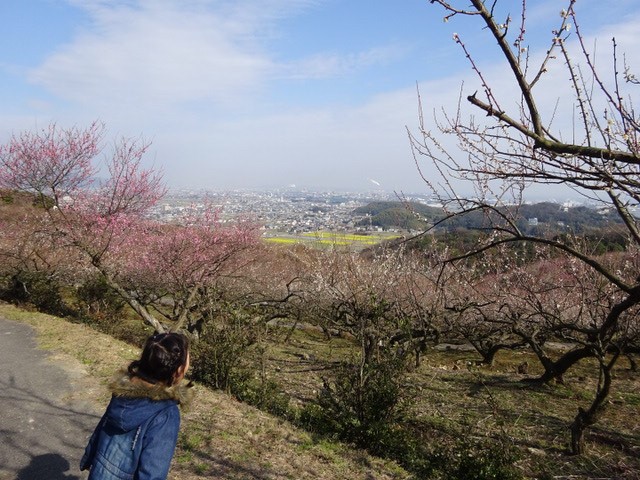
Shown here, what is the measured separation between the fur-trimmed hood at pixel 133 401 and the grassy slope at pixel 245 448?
2016 millimetres

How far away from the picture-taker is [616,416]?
26.1 ft

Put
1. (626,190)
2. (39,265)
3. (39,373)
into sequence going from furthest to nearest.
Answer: (39,265)
(39,373)
(626,190)

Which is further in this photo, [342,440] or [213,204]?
[213,204]

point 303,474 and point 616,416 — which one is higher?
point 303,474

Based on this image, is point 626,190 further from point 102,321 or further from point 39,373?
point 102,321

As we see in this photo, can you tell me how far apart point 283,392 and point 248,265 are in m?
7.62

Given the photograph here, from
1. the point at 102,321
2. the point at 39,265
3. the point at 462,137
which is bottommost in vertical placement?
the point at 102,321

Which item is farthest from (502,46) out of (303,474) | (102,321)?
(102,321)

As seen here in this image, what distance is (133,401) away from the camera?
2.42m

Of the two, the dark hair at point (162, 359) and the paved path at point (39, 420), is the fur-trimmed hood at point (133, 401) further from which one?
the paved path at point (39, 420)

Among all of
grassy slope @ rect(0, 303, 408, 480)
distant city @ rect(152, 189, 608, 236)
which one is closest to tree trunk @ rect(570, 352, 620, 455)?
grassy slope @ rect(0, 303, 408, 480)

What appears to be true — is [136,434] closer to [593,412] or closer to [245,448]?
[245,448]

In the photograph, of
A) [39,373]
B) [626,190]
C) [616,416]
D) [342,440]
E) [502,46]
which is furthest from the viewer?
[616,416]

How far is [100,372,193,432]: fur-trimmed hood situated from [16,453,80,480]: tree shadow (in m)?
2.08
